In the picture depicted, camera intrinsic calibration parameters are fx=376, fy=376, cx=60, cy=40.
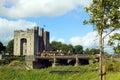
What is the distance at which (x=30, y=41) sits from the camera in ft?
529

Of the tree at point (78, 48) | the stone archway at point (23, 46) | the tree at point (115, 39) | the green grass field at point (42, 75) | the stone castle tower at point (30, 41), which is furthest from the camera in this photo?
the tree at point (78, 48)

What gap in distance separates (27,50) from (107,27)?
14612 cm

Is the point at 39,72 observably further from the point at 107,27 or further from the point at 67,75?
the point at 107,27

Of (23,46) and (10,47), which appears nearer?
(23,46)

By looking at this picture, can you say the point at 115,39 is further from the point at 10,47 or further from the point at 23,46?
the point at 10,47

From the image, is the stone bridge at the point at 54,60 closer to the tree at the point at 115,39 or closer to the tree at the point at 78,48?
the tree at the point at 78,48

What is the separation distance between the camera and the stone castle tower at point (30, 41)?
528 ft

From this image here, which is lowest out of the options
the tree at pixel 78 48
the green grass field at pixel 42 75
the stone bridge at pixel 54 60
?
the green grass field at pixel 42 75

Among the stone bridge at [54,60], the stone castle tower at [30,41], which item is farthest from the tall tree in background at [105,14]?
the stone castle tower at [30,41]

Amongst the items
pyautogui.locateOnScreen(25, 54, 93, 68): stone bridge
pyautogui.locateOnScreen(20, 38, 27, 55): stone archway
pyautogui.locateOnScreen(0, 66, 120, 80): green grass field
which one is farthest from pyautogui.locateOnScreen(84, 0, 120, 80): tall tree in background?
pyautogui.locateOnScreen(20, 38, 27, 55): stone archway

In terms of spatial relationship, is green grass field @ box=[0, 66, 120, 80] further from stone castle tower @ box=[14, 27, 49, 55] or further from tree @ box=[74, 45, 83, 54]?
tree @ box=[74, 45, 83, 54]

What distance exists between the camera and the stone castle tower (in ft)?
528

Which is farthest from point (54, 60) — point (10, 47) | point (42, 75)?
point (42, 75)

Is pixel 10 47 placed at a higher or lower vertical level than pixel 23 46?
higher
